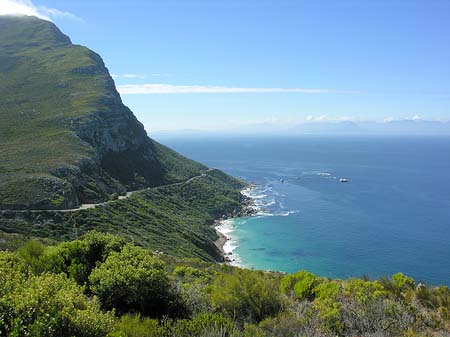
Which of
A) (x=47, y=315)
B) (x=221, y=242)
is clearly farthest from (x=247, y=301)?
(x=221, y=242)

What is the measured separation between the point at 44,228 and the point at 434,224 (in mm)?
77554

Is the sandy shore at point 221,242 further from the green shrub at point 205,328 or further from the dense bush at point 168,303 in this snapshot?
the green shrub at point 205,328

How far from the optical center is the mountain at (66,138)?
6078 centimetres

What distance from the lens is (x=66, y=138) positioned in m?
79.9

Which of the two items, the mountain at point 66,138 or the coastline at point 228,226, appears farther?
the coastline at point 228,226

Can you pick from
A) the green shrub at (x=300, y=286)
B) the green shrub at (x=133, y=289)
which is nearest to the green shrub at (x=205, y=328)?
the green shrub at (x=133, y=289)

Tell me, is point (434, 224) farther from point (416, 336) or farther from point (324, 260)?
point (416, 336)

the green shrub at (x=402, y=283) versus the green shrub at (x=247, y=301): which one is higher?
the green shrub at (x=247, y=301)

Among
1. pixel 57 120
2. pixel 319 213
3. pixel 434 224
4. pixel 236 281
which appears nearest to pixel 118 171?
pixel 57 120

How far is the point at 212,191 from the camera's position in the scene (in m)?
110

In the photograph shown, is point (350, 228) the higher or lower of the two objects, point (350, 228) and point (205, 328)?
the lower

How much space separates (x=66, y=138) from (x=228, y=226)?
41.5m

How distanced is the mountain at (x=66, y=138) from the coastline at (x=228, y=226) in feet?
63.4

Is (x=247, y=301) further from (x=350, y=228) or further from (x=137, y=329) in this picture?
(x=350, y=228)
